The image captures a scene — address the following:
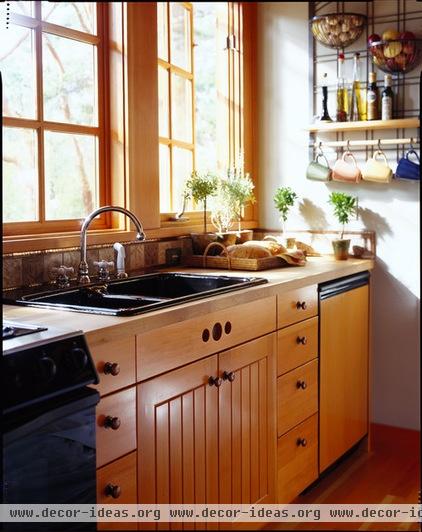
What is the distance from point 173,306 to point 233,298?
0.96 feet

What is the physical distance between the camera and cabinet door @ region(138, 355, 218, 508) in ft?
6.87

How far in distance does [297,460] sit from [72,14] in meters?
1.99

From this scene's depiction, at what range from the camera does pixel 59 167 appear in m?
2.81

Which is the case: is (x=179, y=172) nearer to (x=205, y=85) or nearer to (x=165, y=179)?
(x=165, y=179)

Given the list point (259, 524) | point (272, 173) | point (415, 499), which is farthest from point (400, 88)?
point (259, 524)

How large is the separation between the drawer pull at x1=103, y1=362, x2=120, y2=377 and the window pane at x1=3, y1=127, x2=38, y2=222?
895 millimetres

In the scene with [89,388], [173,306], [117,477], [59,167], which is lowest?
[117,477]

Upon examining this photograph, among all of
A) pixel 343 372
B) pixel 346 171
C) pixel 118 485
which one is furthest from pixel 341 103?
pixel 118 485

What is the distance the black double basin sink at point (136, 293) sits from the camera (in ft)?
7.13

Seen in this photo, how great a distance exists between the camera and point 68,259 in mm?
2646

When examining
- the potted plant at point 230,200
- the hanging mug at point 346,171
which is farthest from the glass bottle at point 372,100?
the potted plant at point 230,200

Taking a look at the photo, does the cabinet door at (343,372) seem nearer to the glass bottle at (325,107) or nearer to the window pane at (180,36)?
the glass bottle at (325,107)

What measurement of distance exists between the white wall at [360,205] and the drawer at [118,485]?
77.7 inches

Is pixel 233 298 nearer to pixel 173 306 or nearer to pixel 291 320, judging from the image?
pixel 173 306
